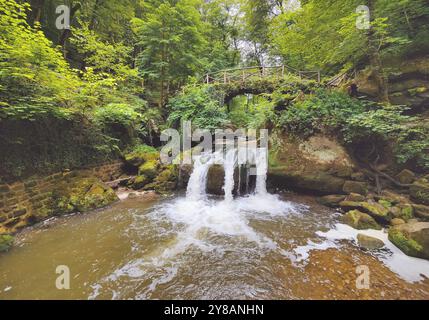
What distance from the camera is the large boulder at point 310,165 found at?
21.7 feet

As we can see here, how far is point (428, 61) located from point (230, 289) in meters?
9.13

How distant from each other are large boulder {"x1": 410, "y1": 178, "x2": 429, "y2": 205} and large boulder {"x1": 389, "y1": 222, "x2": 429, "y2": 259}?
66.8 inches

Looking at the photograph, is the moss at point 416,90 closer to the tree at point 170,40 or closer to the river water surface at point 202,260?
the river water surface at point 202,260

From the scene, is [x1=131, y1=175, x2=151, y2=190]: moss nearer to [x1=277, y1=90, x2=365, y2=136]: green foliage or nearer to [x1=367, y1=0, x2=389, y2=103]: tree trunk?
[x1=277, y1=90, x2=365, y2=136]: green foliage

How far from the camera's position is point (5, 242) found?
418 cm

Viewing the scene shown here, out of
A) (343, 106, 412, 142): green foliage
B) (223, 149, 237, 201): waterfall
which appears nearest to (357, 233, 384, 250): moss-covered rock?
(343, 106, 412, 142): green foliage

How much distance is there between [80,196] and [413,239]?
27.5ft

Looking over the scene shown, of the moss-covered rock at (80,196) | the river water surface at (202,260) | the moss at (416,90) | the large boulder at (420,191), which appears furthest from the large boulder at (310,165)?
the moss-covered rock at (80,196)

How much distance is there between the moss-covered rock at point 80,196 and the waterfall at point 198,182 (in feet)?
8.59

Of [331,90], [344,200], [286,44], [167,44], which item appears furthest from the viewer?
[286,44]

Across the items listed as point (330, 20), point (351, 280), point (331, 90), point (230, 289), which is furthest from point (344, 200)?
point (330, 20)

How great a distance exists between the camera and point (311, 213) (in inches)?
234

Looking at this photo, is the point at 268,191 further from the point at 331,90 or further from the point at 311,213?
the point at 331,90

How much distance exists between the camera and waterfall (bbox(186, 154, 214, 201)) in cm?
759
